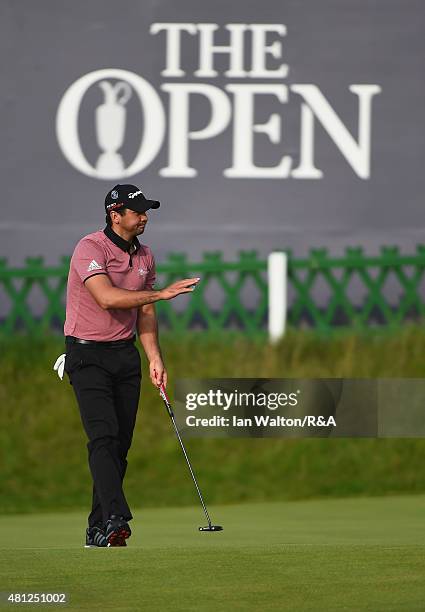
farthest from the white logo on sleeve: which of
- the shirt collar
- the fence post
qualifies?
the fence post

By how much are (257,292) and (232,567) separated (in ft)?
13.8

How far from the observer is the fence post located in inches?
388

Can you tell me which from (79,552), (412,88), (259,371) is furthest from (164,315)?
(79,552)

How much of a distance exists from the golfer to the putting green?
0.24m

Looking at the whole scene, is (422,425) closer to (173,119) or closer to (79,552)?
(173,119)

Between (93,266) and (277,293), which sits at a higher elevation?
(277,293)

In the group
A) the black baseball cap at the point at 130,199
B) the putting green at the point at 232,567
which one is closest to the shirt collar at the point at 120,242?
the black baseball cap at the point at 130,199

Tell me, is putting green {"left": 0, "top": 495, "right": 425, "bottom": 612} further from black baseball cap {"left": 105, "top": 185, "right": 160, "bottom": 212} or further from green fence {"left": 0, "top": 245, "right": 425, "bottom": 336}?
green fence {"left": 0, "top": 245, "right": 425, "bottom": 336}

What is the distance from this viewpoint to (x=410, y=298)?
10.1m

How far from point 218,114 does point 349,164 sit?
34.1 inches

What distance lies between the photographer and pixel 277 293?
9883 mm

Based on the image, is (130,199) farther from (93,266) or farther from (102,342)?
(102,342)

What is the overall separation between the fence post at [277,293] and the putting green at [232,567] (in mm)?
1986

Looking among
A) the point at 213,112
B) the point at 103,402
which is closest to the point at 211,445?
the point at 213,112
